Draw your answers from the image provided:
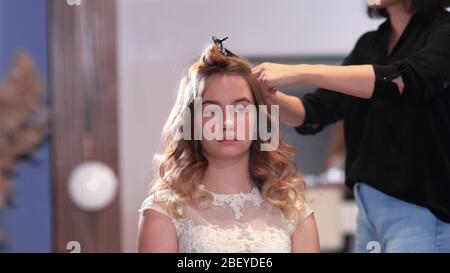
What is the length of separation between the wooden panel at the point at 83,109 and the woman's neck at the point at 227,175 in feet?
0.63

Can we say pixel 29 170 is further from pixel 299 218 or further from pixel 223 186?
pixel 299 218

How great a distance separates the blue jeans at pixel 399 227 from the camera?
1121mm

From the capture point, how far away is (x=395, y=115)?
1.15 m

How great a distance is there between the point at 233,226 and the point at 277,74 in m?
0.25

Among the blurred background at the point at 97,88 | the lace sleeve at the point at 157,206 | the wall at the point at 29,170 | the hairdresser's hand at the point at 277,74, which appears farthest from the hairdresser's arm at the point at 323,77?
the wall at the point at 29,170

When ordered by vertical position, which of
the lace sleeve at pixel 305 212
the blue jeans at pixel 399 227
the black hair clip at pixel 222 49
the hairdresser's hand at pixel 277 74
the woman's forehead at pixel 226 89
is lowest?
the blue jeans at pixel 399 227

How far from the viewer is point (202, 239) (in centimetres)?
104

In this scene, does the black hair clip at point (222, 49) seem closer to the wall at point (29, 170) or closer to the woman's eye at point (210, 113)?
the woman's eye at point (210, 113)

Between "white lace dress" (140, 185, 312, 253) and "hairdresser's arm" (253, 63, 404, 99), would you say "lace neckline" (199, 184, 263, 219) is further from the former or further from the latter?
"hairdresser's arm" (253, 63, 404, 99)

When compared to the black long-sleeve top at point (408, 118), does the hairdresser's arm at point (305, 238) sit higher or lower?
lower

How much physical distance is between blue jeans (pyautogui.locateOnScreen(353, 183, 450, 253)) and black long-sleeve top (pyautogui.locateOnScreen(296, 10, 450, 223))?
2 cm

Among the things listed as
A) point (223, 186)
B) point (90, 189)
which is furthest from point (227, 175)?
point (90, 189)

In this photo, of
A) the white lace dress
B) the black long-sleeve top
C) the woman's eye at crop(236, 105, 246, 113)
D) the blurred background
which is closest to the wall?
the blurred background
